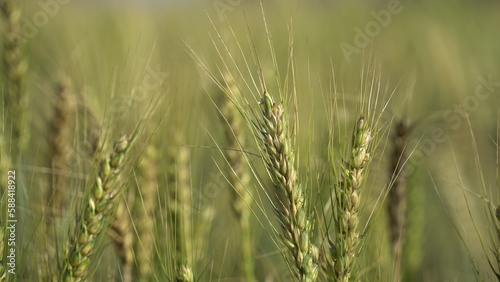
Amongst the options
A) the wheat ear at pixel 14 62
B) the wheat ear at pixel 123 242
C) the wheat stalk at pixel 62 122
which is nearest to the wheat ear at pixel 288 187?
the wheat ear at pixel 123 242

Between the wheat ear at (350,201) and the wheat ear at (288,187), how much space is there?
0.19 feet

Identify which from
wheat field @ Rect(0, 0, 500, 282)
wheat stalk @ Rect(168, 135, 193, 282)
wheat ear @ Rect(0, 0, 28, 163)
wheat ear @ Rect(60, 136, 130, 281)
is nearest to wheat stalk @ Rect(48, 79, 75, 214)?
wheat field @ Rect(0, 0, 500, 282)

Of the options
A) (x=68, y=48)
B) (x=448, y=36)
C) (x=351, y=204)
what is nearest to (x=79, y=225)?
(x=351, y=204)

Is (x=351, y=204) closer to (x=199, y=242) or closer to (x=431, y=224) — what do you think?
(x=199, y=242)

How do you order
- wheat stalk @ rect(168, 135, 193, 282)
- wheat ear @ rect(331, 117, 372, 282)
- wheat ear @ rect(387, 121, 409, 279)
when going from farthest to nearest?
wheat ear @ rect(387, 121, 409, 279), wheat stalk @ rect(168, 135, 193, 282), wheat ear @ rect(331, 117, 372, 282)

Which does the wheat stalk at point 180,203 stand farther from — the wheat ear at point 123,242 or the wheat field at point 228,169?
the wheat ear at point 123,242

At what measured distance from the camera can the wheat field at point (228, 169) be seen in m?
1.39

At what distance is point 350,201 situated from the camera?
53.1 inches

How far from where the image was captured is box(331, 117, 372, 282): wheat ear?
133cm

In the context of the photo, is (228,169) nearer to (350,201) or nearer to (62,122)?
(62,122)

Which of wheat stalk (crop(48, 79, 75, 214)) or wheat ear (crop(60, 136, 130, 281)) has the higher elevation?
wheat stalk (crop(48, 79, 75, 214))

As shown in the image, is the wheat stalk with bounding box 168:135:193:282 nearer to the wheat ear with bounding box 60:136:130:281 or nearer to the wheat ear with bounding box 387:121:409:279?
the wheat ear with bounding box 60:136:130:281

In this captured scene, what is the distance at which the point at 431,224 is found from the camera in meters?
3.19

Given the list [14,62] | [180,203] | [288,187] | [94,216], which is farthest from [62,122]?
[288,187]
